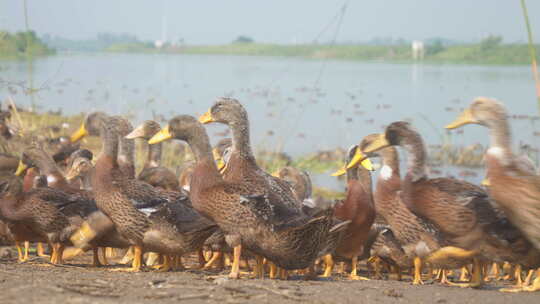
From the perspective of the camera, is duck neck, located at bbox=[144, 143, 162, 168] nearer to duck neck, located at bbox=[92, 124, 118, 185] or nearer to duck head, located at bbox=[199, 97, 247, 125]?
duck neck, located at bbox=[92, 124, 118, 185]

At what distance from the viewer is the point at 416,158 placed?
6.90m

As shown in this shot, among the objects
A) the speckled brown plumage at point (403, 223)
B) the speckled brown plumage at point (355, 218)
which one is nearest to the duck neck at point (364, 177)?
the speckled brown plumage at point (403, 223)

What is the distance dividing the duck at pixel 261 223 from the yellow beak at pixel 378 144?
48.2 inches

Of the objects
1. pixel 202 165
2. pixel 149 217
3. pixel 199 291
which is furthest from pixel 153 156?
pixel 199 291

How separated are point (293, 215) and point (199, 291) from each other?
4.47 ft

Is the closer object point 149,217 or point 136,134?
point 149,217

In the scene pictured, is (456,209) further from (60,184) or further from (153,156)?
(153,156)

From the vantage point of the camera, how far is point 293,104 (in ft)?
77.0

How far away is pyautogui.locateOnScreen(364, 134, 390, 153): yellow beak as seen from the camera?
725 centimetres

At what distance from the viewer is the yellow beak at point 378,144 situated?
7.25 meters

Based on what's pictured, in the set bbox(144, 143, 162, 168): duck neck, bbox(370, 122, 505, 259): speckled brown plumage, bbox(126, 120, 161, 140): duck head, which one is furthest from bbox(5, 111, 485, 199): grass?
bbox(370, 122, 505, 259): speckled brown plumage

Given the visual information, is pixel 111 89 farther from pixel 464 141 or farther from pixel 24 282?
pixel 24 282

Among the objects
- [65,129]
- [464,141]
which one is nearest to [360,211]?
[65,129]

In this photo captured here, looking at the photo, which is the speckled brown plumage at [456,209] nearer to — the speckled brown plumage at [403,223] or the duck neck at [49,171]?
the speckled brown plumage at [403,223]
